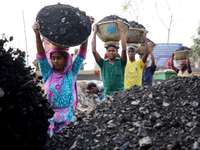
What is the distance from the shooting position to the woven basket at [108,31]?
327cm

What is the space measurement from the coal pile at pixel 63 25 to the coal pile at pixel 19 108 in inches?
28.3

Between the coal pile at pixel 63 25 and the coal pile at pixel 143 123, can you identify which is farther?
the coal pile at pixel 63 25

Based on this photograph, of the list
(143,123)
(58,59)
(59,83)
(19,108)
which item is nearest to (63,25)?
(58,59)

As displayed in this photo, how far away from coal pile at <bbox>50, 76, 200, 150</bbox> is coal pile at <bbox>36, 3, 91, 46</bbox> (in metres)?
0.78

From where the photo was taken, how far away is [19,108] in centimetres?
115

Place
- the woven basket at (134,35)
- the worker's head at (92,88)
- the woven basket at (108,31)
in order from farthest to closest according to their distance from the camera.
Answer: the worker's head at (92,88) < the woven basket at (134,35) < the woven basket at (108,31)

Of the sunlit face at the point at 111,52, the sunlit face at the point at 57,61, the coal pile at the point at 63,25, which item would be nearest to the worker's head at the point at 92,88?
the sunlit face at the point at 111,52

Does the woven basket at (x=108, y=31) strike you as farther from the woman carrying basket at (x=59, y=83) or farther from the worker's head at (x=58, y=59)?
the worker's head at (x=58, y=59)

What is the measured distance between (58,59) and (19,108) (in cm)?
128

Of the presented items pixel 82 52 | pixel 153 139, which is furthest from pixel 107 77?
pixel 153 139

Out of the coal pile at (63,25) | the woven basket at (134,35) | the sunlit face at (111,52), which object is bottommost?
the sunlit face at (111,52)

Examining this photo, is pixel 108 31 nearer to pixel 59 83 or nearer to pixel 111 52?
pixel 111 52

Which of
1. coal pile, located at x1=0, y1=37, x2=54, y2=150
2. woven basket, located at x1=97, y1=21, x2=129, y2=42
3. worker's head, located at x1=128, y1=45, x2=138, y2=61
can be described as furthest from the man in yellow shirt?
coal pile, located at x1=0, y1=37, x2=54, y2=150

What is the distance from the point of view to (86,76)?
8766 mm
